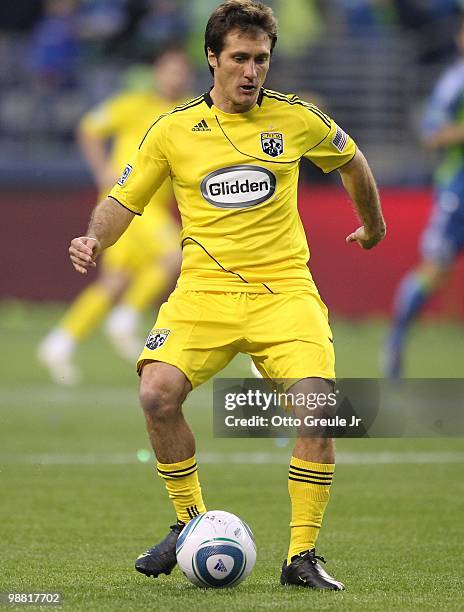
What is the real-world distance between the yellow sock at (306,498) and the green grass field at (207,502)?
190mm

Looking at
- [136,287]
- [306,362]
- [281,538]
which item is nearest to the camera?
[306,362]

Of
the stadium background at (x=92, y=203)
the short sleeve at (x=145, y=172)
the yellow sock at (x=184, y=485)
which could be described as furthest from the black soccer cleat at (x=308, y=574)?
the stadium background at (x=92, y=203)

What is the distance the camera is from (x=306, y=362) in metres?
5.18

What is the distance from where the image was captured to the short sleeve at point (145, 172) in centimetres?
541

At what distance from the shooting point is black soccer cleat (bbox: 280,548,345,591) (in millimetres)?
5023

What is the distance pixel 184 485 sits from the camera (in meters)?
5.37

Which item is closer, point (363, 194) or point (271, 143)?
point (271, 143)

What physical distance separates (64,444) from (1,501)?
191 centimetres

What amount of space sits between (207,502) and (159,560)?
63.0 inches

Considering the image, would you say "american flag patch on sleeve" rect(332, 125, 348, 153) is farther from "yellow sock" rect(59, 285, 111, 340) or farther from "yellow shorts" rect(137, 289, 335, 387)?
"yellow sock" rect(59, 285, 111, 340)

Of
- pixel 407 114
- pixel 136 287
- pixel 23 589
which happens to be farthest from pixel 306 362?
pixel 407 114

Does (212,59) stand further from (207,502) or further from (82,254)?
(207,502)

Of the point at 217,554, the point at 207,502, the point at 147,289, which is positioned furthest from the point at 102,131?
the point at 217,554

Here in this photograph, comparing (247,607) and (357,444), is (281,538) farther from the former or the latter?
(357,444)
